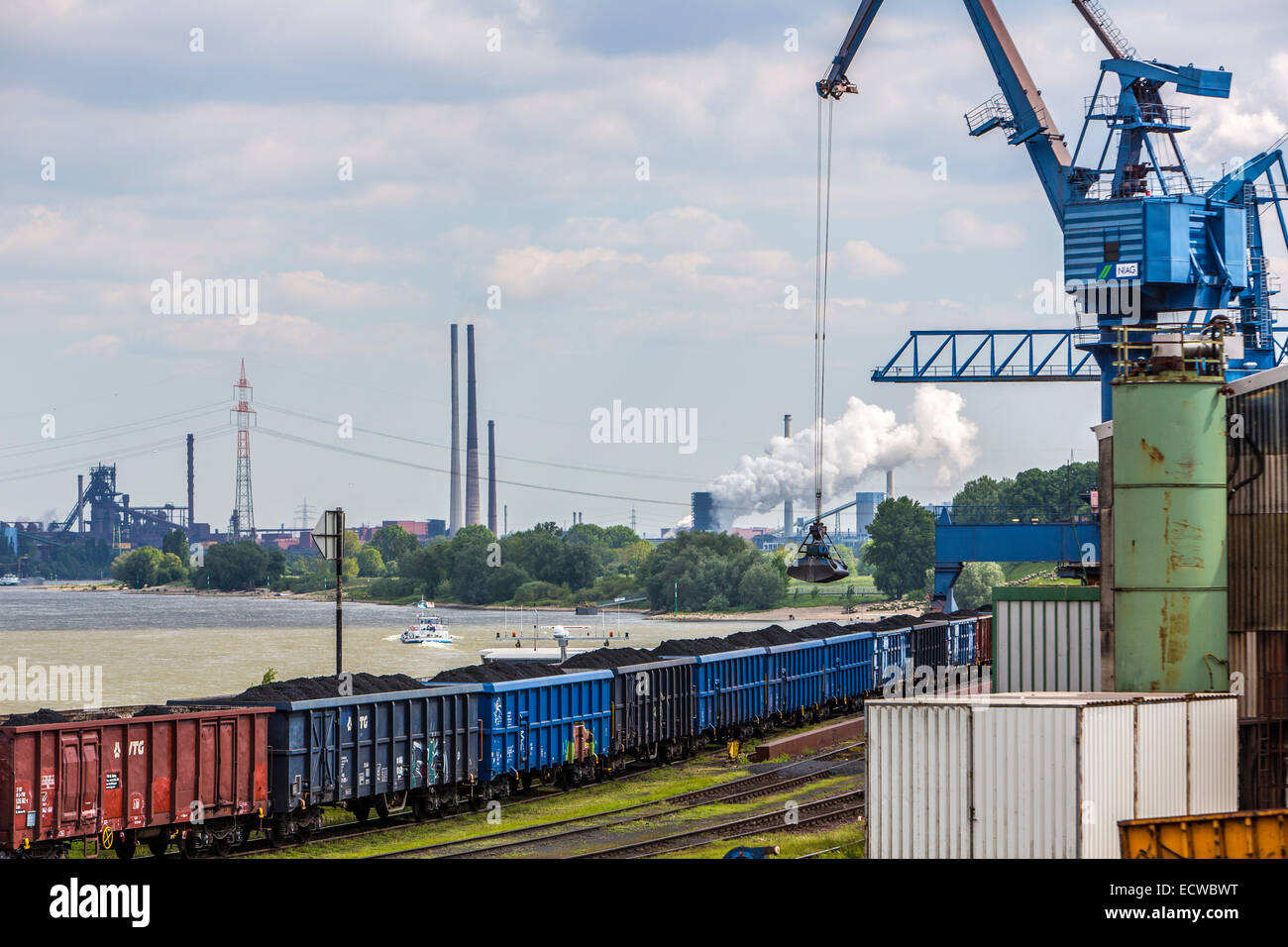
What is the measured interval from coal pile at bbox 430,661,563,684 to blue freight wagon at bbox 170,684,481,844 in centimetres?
136

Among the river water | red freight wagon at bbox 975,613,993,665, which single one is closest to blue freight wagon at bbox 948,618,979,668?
red freight wagon at bbox 975,613,993,665

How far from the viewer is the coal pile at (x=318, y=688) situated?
26.9m

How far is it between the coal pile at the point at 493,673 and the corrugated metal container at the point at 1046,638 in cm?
1110

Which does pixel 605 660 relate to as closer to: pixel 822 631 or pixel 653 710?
pixel 653 710

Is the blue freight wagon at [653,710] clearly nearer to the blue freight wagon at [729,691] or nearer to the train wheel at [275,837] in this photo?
the blue freight wagon at [729,691]

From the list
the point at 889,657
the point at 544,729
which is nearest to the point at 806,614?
the point at 889,657

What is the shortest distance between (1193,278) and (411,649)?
254 ft

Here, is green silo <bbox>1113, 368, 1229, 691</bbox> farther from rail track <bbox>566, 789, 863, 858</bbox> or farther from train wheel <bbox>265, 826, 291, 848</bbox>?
train wheel <bbox>265, 826, 291, 848</bbox>

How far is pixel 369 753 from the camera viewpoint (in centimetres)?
2802

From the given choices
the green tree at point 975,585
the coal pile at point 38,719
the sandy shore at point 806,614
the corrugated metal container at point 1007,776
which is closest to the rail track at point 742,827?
the corrugated metal container at point 1007,776

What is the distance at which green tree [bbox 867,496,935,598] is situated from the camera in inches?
7436

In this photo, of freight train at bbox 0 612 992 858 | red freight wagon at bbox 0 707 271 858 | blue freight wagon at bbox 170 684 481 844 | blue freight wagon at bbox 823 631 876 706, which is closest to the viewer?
red freight wagon at bbox 0 707 271 858
